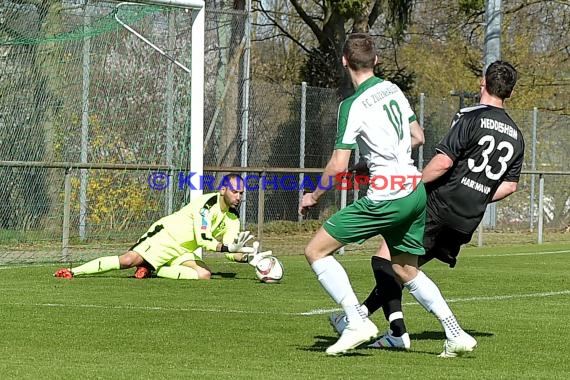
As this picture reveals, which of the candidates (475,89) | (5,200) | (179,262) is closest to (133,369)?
(179,262)

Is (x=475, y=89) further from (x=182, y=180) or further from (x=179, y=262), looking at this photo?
(x=179, y=262)

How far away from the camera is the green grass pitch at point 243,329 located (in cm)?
692

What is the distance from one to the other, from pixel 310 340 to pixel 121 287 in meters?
4.41

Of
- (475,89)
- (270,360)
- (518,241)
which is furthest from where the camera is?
(475,89)

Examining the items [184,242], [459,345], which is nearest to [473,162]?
[459,345]

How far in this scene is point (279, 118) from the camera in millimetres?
22188

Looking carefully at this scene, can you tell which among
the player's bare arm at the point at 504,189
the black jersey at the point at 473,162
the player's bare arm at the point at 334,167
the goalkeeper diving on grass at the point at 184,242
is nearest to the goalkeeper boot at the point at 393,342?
the black jersey at the point at 473,162

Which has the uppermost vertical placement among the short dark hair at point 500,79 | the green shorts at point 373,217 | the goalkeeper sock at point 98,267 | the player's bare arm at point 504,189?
the short dark hair at point 500,79

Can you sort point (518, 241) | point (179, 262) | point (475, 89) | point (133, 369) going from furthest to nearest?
point (475, 89) → point (518, 241) → point (179, 262) → point (133, 369)

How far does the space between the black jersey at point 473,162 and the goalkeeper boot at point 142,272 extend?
565cm

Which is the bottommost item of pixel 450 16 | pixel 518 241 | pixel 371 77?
pixel 518 241

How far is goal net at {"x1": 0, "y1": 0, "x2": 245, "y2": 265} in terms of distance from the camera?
16.0 metres

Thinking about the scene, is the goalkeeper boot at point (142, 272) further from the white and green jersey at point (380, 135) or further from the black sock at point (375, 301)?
the white and green jersey at point (380, 135)

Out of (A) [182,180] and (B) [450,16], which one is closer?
(A) [182,180]
